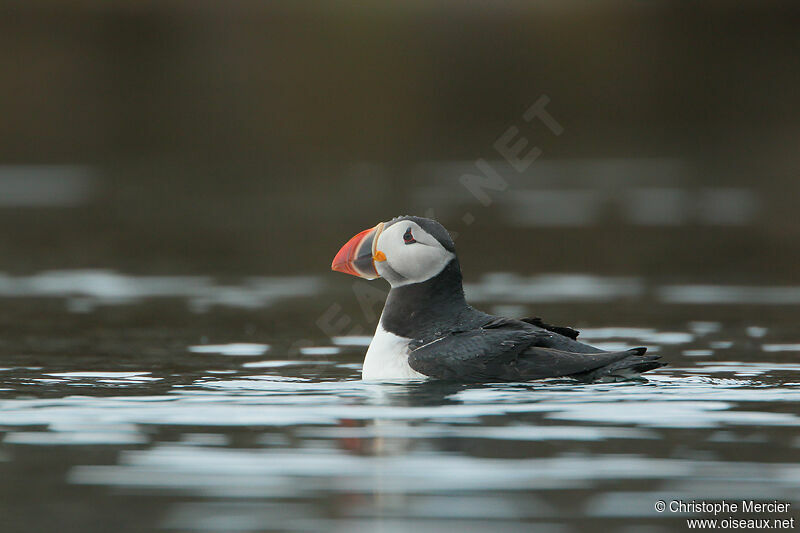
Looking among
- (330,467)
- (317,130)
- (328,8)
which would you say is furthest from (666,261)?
(328,8)

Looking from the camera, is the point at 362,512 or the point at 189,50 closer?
the point at 362,512

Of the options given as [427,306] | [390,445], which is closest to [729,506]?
[390,445]

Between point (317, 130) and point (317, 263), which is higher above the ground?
point (317, 130)

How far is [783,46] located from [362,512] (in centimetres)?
5295

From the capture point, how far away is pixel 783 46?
57.5 meters

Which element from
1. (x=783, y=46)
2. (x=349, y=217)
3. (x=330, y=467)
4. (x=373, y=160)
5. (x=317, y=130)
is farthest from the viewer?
(x=783, y=46)

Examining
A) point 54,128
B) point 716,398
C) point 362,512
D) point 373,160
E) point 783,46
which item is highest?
point 783,46

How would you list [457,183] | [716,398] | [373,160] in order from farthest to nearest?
[373,160] → [457,183] → [716,398]

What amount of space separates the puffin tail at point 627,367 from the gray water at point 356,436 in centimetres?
11

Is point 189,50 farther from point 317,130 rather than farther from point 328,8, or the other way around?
point 317,130

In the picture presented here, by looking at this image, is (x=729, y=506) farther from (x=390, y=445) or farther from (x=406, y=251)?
(x=406, y=251)

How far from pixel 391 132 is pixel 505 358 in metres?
37.7

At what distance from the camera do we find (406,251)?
1138 centimetres

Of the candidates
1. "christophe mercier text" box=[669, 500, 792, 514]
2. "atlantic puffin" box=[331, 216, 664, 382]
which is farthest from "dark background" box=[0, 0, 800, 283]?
"christophe mercier text" box=[669, 500, 792, 514]
